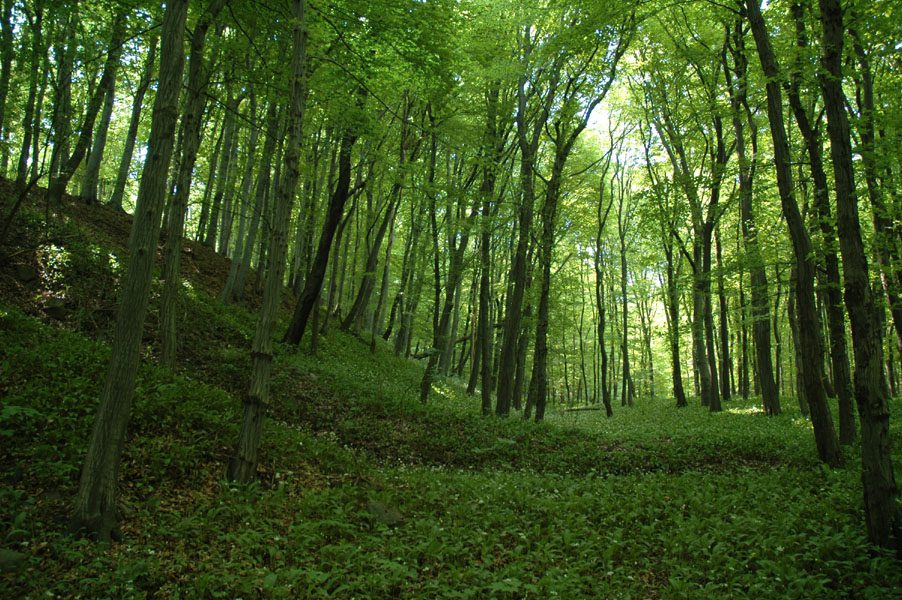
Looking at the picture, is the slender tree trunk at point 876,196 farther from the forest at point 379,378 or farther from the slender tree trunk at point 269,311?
the slender tree trunk at point 269,311

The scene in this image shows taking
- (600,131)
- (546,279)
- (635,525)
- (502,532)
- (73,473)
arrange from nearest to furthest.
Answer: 1. (73,473)
2. (502,532)
3. (635,525)
4. (546,279)
5. (600,131)

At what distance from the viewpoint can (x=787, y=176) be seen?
938cm

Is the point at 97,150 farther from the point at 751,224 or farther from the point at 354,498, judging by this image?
the point at 751,224

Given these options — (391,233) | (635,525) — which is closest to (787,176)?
(635,525)

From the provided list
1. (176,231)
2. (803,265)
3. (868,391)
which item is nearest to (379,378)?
(176,231)

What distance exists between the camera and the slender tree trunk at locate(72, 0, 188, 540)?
4.91 metres

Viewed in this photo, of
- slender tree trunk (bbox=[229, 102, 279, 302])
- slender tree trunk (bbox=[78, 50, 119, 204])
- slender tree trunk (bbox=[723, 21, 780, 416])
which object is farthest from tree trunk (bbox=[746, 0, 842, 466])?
slender tree trunk (bbox=[78, 50, 119, 204])

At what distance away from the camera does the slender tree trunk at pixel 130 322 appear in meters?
4.91

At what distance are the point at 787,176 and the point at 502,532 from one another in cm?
827

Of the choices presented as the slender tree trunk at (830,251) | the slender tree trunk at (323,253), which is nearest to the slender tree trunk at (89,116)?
the slender tree trunk at (323,253)

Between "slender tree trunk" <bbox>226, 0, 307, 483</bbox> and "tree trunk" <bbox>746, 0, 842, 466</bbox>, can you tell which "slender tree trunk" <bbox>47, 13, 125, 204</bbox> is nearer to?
"slender tree trunk" <bbox>226, 0, 307, 483</bbox>

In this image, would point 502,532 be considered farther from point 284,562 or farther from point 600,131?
point 600,131

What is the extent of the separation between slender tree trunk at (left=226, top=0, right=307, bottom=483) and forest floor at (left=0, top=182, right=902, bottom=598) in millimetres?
482

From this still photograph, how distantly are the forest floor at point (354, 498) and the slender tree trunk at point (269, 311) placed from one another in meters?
0.48
